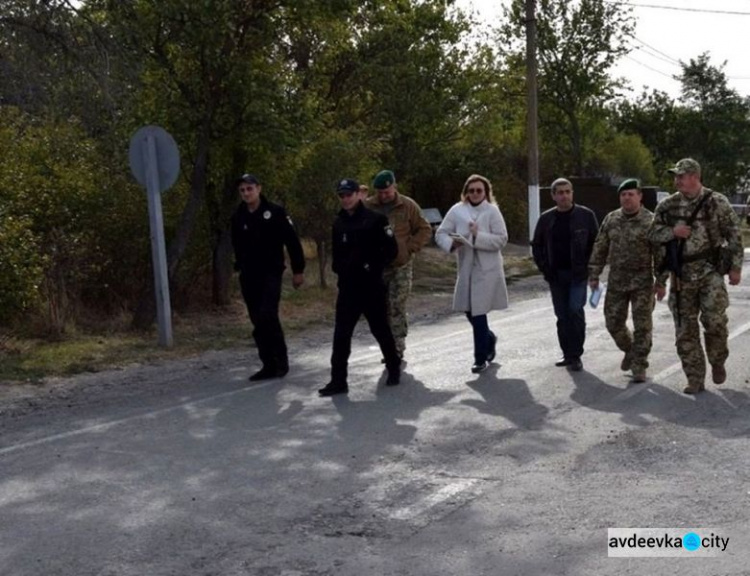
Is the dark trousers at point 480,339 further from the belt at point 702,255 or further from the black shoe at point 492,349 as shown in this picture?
the belt at point 702,255

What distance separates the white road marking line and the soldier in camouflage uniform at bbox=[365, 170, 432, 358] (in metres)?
4.62

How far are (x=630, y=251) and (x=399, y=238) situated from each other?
2.14 m

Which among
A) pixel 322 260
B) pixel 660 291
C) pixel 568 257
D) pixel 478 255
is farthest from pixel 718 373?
pixel 322 260

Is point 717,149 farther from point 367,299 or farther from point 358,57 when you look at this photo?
point 367,299

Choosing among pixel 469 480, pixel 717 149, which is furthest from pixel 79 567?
pixel 717 149

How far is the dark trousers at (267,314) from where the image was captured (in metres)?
10.8

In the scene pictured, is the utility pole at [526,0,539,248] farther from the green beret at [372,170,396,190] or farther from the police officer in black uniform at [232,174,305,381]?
the police officer in black uniform at [232,174,305,381]

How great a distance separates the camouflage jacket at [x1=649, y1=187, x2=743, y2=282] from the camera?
374 inches

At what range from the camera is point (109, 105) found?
14438 mm

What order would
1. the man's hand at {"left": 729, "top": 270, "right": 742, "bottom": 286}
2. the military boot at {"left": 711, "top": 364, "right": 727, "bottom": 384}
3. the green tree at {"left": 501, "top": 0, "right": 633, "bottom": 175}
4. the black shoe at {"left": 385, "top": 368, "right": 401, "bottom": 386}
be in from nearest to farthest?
1. the man's hand at {"left": 729, "top": 270, "right": 742, "bottom": 286}
2. the military boot at {"left": 711, "top": 364, "right": 727, "bottom": 384}
3. the black shoe at {"left": 385, "top": 368, "right": 401, "bottom": 386}
4. the green tree at {"left": 501, "top": 0, "right": 633, "bottom": 175}

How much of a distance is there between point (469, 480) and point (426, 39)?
2232 cm

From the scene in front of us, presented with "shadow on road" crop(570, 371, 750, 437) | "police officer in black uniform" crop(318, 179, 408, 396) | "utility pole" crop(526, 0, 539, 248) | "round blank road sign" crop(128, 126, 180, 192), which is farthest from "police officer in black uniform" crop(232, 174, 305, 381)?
"utility pole" crop(526, 0, 539, 248)

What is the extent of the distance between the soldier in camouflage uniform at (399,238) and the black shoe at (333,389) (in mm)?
1521

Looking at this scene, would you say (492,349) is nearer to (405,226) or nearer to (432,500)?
(405,226)
